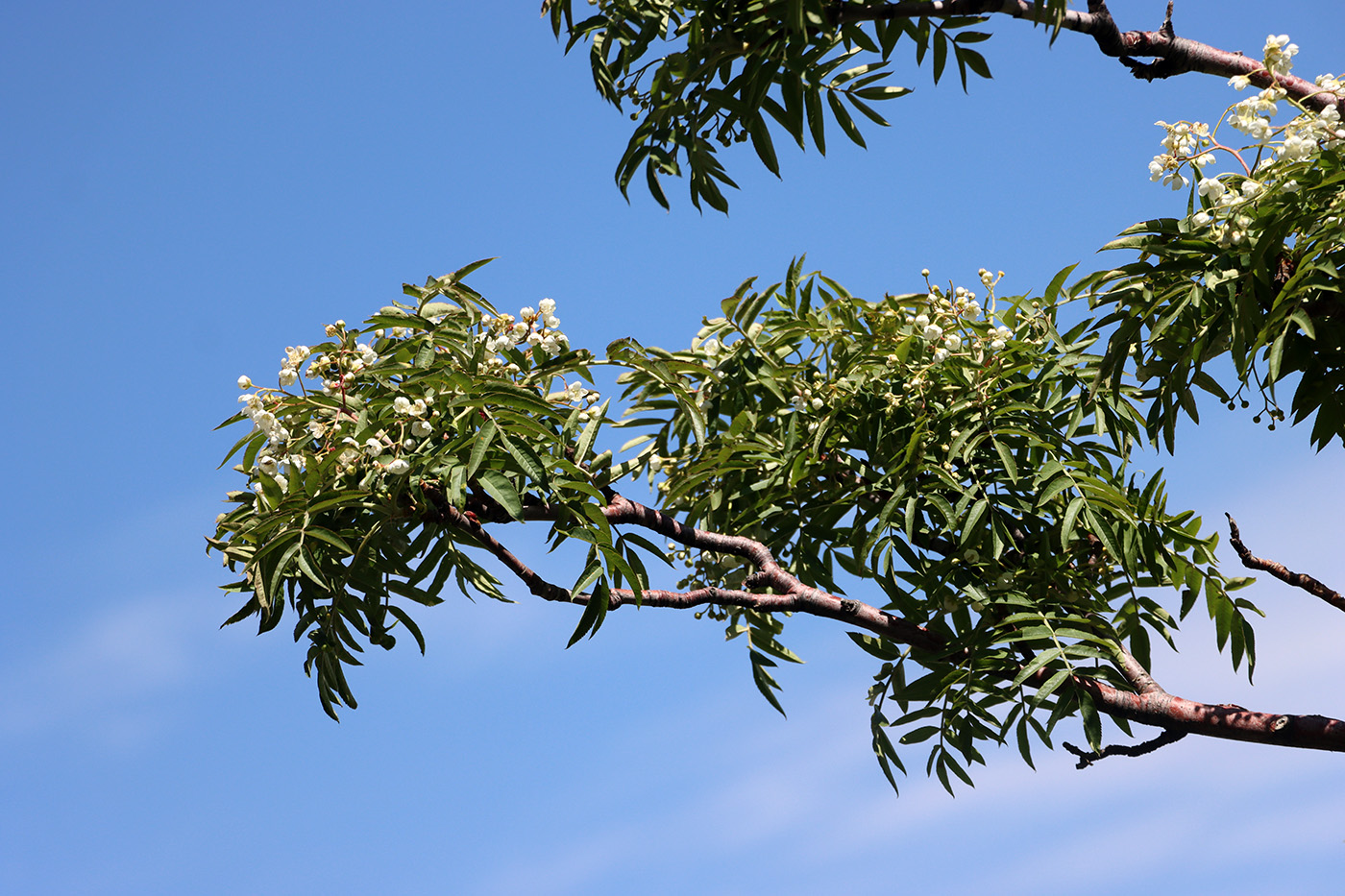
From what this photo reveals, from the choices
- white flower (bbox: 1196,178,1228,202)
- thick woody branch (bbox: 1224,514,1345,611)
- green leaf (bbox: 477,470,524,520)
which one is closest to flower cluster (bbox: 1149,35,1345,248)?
white flower (bbox: 1196,178,1228,202)

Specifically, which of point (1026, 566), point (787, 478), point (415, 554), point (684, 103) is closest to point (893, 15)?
point (684, 103)

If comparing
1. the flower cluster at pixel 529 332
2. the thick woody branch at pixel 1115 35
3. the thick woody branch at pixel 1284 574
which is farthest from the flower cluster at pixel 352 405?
the thick woody branch at pixel 1284 574

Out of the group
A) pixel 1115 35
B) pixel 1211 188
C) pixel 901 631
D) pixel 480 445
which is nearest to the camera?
pixel 480 445

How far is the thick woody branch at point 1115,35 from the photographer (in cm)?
405

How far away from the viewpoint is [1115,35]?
4141mm

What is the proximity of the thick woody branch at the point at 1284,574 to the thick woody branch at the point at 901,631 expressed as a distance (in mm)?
559

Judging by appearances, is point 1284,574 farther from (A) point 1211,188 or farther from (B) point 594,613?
(B) point 594,613

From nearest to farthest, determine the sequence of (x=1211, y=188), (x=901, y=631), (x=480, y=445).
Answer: (x=480, y=445)
(x=1211, y=188)
(x=901, y=631)

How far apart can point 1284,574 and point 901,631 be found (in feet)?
5.05

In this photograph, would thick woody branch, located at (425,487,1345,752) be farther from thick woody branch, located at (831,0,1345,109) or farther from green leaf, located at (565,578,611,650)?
thick woody branch, located at (831,0,1345,109)

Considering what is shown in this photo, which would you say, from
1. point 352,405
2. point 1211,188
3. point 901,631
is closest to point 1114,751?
point 901,631

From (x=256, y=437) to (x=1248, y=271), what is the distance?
329 centimetres

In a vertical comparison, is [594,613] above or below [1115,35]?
below

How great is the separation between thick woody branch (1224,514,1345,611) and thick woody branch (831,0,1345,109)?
1713 mm
